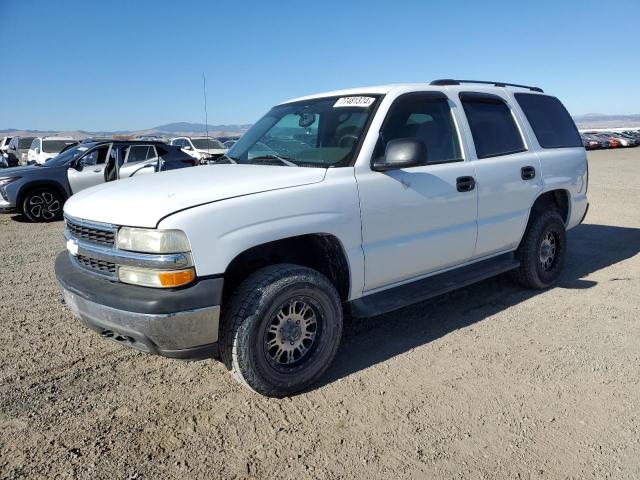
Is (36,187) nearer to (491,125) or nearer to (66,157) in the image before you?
(66,157)

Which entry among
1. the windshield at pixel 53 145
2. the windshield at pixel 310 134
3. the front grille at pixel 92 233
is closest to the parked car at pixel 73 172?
the windshield at pixel 310 134

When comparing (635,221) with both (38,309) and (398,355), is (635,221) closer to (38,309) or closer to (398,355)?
(398,355)

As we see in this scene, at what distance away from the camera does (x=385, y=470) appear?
244cm

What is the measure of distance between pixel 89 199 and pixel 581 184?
188 inches

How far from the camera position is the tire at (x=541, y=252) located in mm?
4789

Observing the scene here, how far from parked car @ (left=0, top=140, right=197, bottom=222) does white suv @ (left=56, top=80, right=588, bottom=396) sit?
24.0 feet

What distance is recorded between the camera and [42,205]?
991 centimetres

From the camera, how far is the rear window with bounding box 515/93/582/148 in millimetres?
4926

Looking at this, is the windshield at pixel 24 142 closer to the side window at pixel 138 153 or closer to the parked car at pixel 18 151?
the parked car at pixel 18 151

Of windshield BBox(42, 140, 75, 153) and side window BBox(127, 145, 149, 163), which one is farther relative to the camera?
windshield BBox(42, 140, 75, 153)

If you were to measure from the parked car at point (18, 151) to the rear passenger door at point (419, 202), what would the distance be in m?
23.2

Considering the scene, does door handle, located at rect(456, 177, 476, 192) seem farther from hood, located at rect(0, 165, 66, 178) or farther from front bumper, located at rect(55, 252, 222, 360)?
hood, located at rect(0, 165, 66, 178)

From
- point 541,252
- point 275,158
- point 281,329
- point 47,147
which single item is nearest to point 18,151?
point 47,147

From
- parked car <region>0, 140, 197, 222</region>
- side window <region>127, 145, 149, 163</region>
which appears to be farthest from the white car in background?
side window <region>127, 145, 149, 163</region>
